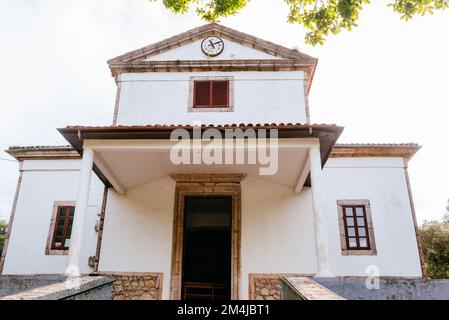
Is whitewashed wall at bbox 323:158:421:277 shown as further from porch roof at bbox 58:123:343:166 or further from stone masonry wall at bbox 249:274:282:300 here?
porch roof at bbox 58:123:343:166

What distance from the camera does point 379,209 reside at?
28.9 feet

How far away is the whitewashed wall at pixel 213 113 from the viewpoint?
9047mm

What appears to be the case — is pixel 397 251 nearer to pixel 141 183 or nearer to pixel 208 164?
pixel 208 164

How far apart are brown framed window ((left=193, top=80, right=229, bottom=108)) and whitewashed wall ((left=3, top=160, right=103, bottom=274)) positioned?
165 inches

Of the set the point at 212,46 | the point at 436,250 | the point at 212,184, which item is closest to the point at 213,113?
the point at 212,184

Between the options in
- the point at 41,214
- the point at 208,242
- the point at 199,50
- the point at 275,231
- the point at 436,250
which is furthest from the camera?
the point at 436,250

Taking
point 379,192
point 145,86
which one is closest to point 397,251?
point 379,192

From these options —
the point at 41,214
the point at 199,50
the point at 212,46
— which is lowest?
the point at 41,214

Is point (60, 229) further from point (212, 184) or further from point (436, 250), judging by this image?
point (436, 250)

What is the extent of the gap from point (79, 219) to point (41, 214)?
4871 mm

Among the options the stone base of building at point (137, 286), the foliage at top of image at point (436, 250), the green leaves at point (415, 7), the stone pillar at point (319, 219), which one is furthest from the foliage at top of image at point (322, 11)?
the foliage at top of image at point (436, 250)

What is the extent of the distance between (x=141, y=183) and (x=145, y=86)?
9.95 feet

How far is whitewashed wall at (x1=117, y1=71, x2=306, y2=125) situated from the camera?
905 centimetres

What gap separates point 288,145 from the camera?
20.6 feet
